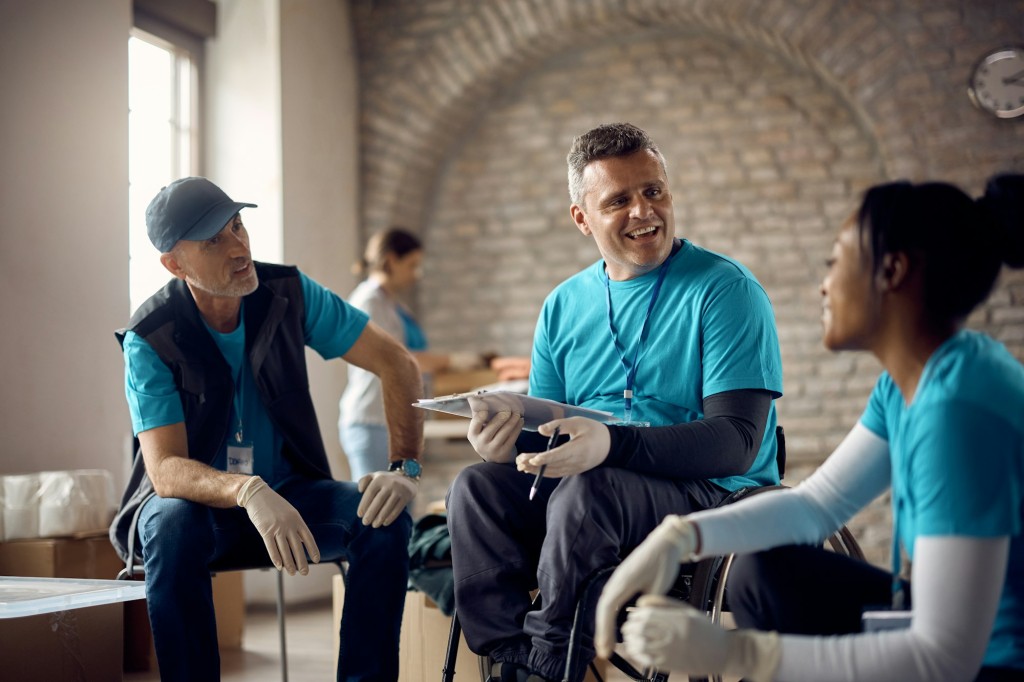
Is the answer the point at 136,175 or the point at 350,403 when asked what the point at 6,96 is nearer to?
the point at 136,175

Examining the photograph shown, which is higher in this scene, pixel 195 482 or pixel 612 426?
pixel 612 426

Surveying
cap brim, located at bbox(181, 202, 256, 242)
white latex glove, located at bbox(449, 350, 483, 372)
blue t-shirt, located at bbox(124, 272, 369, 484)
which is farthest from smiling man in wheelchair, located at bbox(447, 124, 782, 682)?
white latex glove, located at bbox(449, 350, 483, 372)

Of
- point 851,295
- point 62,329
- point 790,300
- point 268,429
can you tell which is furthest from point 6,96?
point 790,300

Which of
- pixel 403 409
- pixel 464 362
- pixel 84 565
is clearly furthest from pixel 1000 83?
pixel 84 565

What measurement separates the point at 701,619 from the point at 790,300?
3.95 meters

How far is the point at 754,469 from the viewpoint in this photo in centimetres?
212

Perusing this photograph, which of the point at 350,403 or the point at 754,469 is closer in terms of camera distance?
the point at 754,469

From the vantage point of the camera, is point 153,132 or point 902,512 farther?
point 153,132

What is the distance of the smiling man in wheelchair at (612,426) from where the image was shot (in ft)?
5.84

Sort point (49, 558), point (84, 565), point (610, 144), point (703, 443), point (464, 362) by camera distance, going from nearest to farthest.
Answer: point (703, 443) < point (610, 144) < point (49, 558) < point (84, 565) < point (464, 362)

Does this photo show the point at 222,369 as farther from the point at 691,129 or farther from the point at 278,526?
the point at 691,129

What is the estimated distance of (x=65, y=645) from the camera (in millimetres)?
2430

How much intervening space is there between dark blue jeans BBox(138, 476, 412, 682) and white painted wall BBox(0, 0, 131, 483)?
134 cm

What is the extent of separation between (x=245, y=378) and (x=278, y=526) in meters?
0.52
